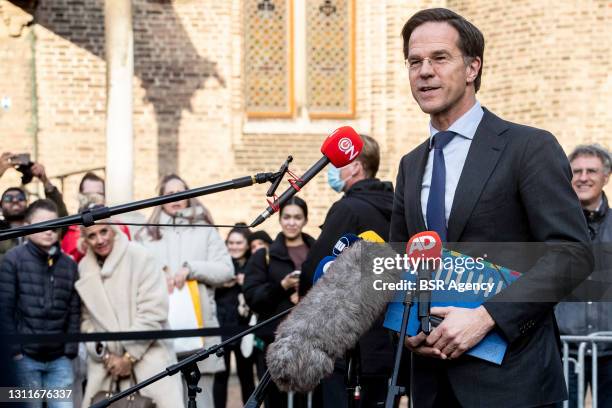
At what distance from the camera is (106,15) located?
15.1m

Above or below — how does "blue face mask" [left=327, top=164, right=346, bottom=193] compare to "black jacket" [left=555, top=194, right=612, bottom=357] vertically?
above

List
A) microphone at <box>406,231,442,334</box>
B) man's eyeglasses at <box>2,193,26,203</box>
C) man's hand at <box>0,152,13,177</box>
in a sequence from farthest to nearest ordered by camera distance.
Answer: man's hand at <box>0,152,13,177</box> < man's eyeglasses at <box>2,193,26,203</box> < microphone at <box>406,231,442,334</box>

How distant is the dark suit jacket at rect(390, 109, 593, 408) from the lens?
11.3ft

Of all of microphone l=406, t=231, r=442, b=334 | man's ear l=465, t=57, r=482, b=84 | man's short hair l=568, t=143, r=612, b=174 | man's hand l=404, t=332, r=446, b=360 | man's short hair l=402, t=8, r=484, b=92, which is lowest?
man's hand l=404, t=332, r=446, b=360

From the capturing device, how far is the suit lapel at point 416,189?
3.73 m

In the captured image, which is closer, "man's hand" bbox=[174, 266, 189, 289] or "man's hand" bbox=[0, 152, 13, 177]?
"man's hand" bbox=[174, 266, 189, 289]

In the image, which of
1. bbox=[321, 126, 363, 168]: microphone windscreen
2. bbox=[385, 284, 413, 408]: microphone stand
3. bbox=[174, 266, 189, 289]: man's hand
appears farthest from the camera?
bbox=[174, 266, 189, 289]: man's hand

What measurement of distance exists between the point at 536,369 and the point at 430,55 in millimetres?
1107

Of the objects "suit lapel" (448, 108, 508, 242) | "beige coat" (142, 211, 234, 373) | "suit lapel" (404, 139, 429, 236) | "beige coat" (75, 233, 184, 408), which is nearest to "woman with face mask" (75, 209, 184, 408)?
"beige coat" (75, 233, 184, 408)

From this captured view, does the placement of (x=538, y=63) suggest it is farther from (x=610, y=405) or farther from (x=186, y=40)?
(x=610, y=405)

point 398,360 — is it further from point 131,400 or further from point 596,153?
point 596,153

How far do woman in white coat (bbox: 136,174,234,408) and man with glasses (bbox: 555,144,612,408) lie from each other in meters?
2.66

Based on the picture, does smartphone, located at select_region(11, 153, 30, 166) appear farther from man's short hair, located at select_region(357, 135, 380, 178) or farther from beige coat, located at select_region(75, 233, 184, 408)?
man's short hair, located at select_region(357, 135, 380, 178)

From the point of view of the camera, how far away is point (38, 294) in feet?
24.5
